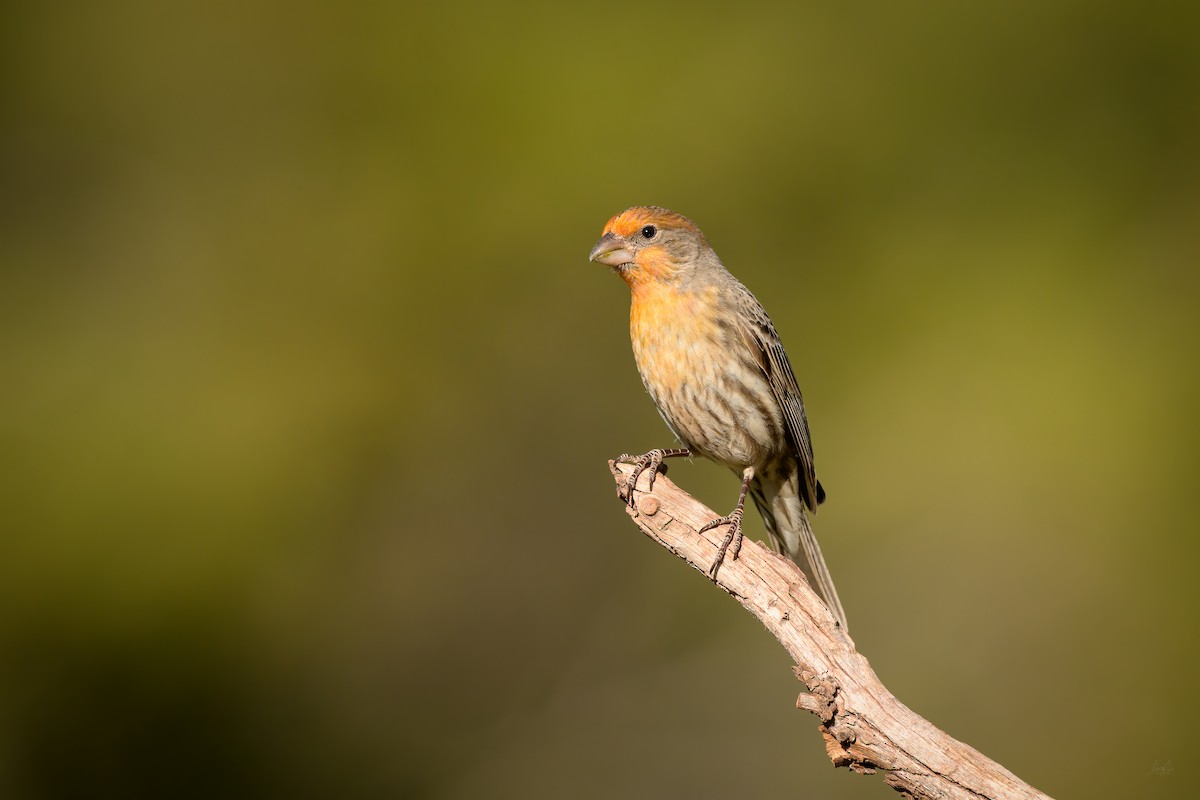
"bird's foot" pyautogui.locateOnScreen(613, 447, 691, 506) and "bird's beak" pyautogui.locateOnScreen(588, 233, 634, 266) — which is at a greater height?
"bird's beak" pyautogui.locateOnScreen(588, 233, 634, 266)

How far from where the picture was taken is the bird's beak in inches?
191

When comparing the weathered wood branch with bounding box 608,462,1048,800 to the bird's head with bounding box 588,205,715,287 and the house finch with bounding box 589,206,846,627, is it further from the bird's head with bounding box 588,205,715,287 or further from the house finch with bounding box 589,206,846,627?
the bird's head with bounding box 588,205,715,287

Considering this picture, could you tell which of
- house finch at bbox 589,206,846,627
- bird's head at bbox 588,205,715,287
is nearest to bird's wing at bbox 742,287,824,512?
house finch at bbox 589,206,846,627

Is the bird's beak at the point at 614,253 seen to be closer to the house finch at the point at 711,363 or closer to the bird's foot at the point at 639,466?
the house finch at the point at 711,363

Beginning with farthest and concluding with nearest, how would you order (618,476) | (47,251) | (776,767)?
(47,251) < (776,767) < (618,476)

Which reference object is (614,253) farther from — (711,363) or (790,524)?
(790,524)

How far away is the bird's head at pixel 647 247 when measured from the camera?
482cm

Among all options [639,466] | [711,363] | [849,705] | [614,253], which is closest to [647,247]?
[614,253]

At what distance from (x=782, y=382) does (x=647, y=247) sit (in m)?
0.83

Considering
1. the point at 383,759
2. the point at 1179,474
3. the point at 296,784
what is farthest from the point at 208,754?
the point at 1179,474

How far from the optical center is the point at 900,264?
8438mm

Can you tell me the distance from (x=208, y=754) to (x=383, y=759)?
1.14 meters

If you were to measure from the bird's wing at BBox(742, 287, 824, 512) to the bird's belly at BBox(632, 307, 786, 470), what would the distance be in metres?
0.05

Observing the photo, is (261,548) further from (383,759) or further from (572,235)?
(572,235)
